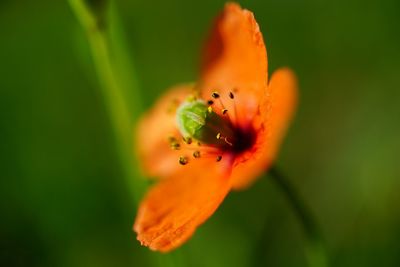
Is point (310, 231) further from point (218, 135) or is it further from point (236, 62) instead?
point (236, 62)

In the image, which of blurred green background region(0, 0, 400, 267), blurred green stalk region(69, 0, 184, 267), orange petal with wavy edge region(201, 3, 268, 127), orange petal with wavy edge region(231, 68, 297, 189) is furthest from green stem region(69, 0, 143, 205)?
orange petal with wavy edge region(231, 68, 297, 189)

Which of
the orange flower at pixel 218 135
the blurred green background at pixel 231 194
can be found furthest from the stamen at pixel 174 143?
the blurred green background at pixel 231 194

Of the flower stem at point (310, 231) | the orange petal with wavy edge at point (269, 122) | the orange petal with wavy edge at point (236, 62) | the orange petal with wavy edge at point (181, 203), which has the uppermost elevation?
the orange petal with wavy edge at point (236, 62)

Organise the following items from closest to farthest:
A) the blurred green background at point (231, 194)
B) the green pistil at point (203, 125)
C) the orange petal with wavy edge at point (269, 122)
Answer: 1. the orange petal with wavy edge at point (269, 122)
2. the green pistil at point (203, 125)
3. the blurred green background at point (231, 194)

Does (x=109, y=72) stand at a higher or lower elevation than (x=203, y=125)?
higher

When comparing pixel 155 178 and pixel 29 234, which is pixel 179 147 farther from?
pixel 29 234

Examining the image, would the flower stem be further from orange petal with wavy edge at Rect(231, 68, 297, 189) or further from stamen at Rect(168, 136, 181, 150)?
stamen at Rect(168, 136, 181, 150)

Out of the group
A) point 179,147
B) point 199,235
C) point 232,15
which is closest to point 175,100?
point 179,147

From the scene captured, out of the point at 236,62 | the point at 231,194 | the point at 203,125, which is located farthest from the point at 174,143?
the point at 231,194

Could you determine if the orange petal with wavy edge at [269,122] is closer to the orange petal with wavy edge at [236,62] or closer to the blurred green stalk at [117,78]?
the orange petal with wavy edge at [236,62]
